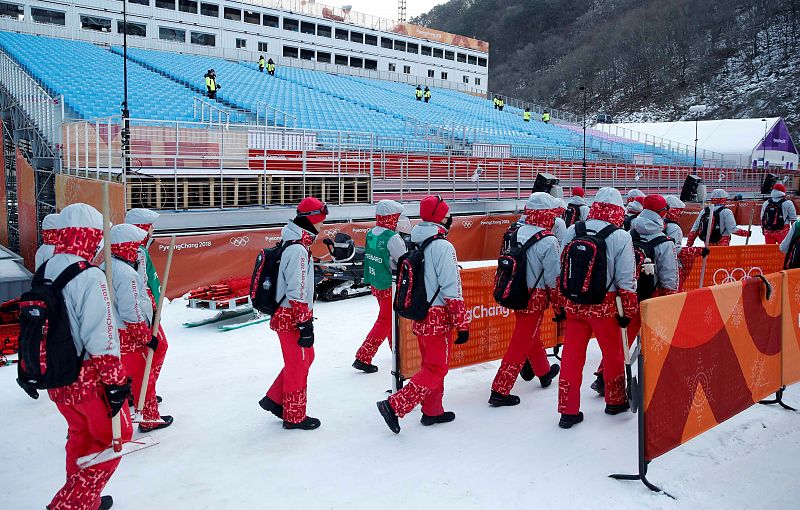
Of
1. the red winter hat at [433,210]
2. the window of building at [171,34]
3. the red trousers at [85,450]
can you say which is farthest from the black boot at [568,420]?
the window of building at [171,34]

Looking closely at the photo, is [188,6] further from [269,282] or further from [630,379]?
[630,379]

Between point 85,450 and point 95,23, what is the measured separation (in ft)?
123

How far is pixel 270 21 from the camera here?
42.3m

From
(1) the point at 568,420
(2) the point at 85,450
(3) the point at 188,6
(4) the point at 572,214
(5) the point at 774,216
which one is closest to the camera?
(2) the point at 85,450

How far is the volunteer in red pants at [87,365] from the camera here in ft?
10.8

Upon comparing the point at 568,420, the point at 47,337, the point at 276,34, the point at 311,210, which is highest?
the point at 276,34

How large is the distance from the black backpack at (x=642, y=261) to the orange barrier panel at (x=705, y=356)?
83 cm

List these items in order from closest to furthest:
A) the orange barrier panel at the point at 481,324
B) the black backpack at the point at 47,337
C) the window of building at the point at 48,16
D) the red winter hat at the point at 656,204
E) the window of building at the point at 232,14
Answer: the black backpack at the point at 47,337 < the red winter hat at the point at 656,204 < the orange barrier panel at the point at 481,324 < the window of building at the point at 48,16 < the window of building at the point at 232,14

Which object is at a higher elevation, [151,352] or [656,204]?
[656,204]

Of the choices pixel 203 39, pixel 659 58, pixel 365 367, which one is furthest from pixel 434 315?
pixel 659 58

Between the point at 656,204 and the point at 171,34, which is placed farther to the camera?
the point at 171,34

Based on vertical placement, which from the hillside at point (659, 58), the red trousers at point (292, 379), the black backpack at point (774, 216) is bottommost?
the red trousers at point (292, 379)

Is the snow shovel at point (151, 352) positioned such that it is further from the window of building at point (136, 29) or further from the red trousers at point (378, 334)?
the window of building at point (136, 29)

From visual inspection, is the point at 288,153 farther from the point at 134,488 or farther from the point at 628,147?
the point at 628,147
